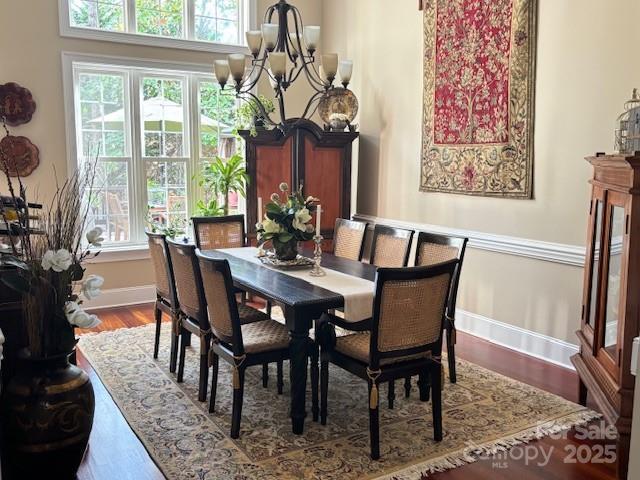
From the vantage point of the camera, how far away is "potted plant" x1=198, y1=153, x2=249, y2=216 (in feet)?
18.7

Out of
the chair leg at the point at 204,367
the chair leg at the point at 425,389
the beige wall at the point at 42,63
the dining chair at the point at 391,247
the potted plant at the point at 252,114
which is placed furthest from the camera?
the potted plant at the point at 252,114

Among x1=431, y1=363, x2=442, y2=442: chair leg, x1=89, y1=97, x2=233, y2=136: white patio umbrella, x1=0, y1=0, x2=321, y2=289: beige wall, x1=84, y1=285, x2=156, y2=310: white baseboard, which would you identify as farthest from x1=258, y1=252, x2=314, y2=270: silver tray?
x1=89, y1=97, x2=233, y2=136: white patio umbrella

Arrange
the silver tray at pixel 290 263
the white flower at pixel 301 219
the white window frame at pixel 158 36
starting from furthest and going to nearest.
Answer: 1. the white window frame at pixel 158 36
2. the silver tray at pixel 290 263
3. the white flower at pixel 301 219

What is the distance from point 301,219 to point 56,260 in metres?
1.58

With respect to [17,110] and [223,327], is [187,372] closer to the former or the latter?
[223,327]

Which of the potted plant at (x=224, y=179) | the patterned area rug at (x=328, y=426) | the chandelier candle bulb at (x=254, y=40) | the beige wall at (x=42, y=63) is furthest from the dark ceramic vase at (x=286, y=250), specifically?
the beige wall at (x=42, y=63)

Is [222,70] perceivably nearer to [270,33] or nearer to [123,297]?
[270,33]

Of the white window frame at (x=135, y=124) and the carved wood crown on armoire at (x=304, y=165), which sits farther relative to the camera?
the carved wood crown on armoire at (x=304, y=165)

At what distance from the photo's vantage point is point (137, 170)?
225 inches

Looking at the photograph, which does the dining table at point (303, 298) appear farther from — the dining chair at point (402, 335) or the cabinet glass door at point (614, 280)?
the cabinet glass door at point (614, 280)

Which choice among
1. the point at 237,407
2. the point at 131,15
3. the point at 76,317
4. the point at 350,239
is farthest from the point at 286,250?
the point at 131,15

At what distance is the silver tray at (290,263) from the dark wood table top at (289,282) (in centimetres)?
6

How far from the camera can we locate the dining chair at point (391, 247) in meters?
3.95

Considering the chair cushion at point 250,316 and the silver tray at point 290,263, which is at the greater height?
the silver tray at point 290,263
